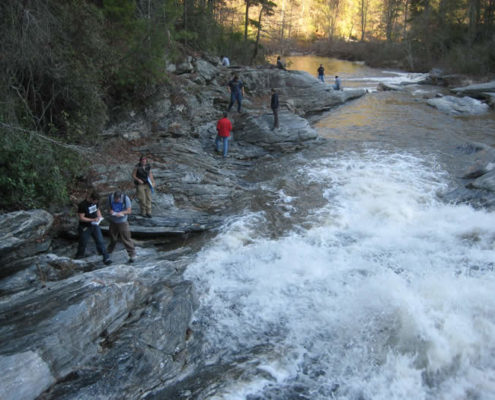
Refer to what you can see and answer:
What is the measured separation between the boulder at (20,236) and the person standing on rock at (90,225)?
709 mm

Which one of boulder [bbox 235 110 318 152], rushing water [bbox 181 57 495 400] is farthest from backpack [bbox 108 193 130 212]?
boulder [bbox 235 110 318 152]

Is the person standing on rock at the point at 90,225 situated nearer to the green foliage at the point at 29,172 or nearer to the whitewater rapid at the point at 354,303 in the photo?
the green foliage at the point at 29,172

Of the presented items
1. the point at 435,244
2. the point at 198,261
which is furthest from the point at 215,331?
the point at 435,244

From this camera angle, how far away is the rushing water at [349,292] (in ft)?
18.6

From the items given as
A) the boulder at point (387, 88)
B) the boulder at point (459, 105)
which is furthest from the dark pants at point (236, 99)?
the boulder at point (387, 88)

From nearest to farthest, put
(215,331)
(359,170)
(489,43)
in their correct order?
(215,331)
(359,170)
(489,43)

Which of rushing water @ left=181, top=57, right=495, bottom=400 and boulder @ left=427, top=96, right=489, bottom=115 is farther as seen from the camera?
boulder @ left=427, top=96, right=489, bottom=115

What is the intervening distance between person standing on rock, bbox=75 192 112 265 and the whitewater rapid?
84.7 inches

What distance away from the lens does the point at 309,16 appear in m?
82.7

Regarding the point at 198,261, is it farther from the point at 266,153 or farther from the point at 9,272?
the point at 266,153

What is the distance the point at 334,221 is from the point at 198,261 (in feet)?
13.5

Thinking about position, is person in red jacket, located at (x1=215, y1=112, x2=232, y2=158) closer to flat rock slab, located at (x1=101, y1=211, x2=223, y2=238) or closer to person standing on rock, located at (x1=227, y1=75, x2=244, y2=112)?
person standing on rock, located at (x1=227, y1=75, x2=244, y2=112)

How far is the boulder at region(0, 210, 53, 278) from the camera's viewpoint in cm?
727

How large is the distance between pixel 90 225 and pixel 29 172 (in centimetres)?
206
